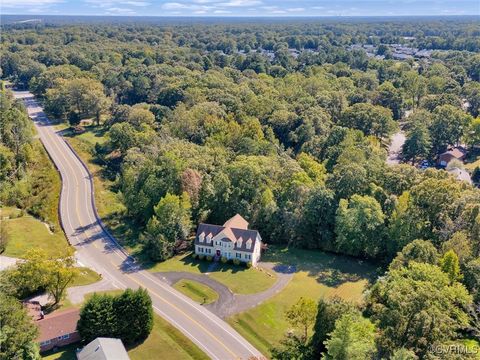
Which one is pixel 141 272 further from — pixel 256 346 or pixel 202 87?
pixel 202 87

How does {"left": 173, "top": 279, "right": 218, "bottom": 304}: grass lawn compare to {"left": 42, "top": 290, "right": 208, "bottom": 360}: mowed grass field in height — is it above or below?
above

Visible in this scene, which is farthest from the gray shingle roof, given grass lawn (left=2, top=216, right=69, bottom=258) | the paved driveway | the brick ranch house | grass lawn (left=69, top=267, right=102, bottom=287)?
the brick ranch house

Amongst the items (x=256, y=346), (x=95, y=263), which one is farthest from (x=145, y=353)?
(x=95, y=263)

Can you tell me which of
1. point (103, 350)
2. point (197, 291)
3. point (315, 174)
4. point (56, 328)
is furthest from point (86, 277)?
point (315, 174)

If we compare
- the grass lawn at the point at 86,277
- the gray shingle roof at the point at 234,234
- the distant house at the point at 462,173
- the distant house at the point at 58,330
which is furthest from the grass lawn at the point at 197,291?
the distant house at the point at 462,173

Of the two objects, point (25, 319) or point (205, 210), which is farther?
point (205, 210)

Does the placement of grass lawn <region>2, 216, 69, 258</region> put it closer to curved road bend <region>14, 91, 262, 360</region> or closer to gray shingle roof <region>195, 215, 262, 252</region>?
curved road bend <region>14, 91, 262, 360</region>
